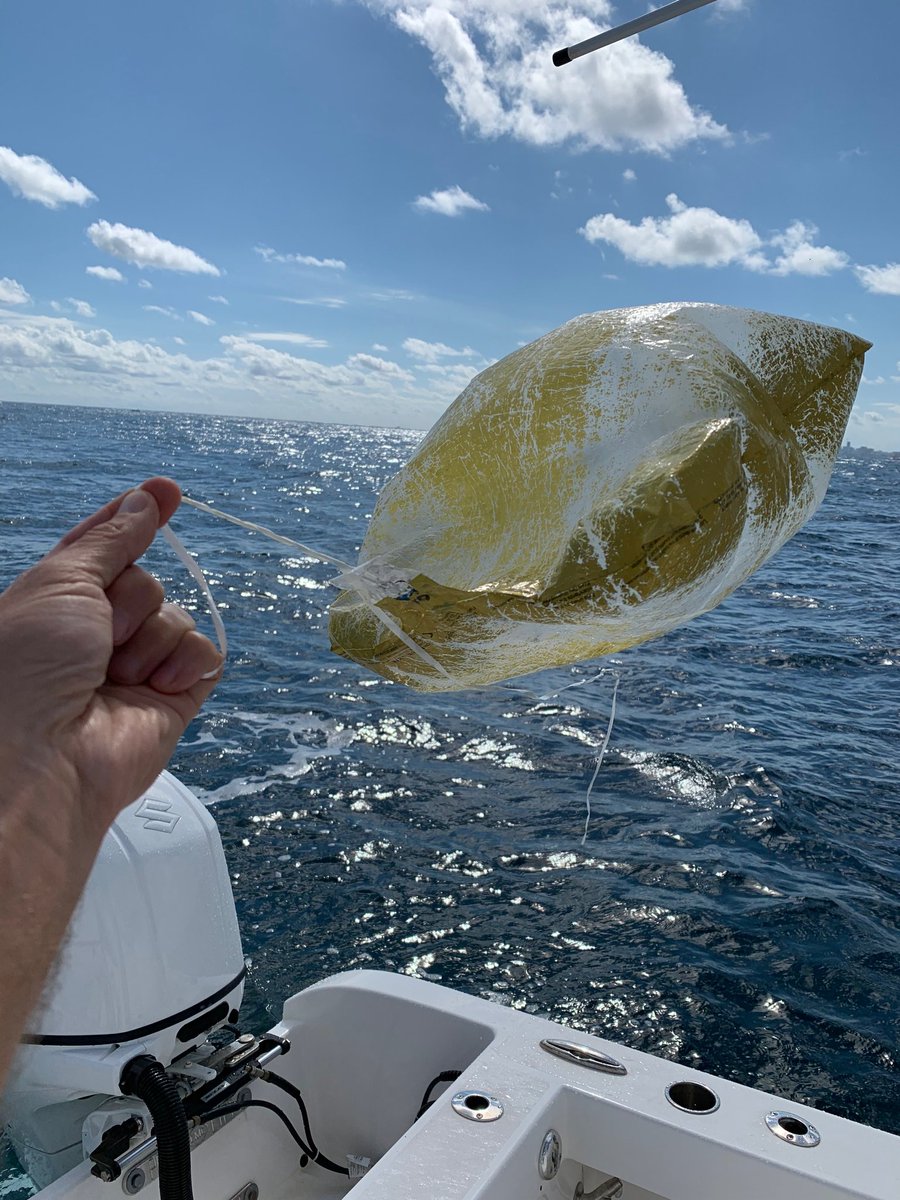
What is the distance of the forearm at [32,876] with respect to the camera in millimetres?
1121

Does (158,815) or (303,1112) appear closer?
(158,815)

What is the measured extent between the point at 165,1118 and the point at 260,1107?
32.6 inches

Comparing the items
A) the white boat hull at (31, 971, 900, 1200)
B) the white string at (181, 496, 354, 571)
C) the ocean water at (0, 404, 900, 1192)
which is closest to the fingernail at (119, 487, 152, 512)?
the white string at (181, 496, 354, 571)

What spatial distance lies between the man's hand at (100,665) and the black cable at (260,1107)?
2067 mm

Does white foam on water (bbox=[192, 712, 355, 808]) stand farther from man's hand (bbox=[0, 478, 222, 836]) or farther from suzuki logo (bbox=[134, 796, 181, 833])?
man's hand (bbox=[0, 478, 222, 836])

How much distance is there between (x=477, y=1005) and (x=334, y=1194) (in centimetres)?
95

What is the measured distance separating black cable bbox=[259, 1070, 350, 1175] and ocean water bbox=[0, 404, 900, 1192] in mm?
1495

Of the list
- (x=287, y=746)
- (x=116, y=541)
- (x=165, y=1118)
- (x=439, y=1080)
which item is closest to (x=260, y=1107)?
(x=439, y=1080)

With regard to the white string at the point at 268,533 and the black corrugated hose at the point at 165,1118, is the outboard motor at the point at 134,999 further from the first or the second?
the white string at the point at 268,533

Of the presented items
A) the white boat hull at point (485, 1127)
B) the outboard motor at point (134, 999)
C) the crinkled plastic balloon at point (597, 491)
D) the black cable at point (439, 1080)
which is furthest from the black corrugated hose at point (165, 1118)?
the crinkled plastic balloon at point (597, 491)

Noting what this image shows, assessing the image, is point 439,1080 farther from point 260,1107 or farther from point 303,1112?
point 260,1107

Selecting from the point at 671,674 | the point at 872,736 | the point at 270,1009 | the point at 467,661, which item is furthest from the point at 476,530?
the point at 671,674

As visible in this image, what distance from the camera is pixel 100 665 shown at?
1.39 metres

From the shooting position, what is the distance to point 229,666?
11547 mm
